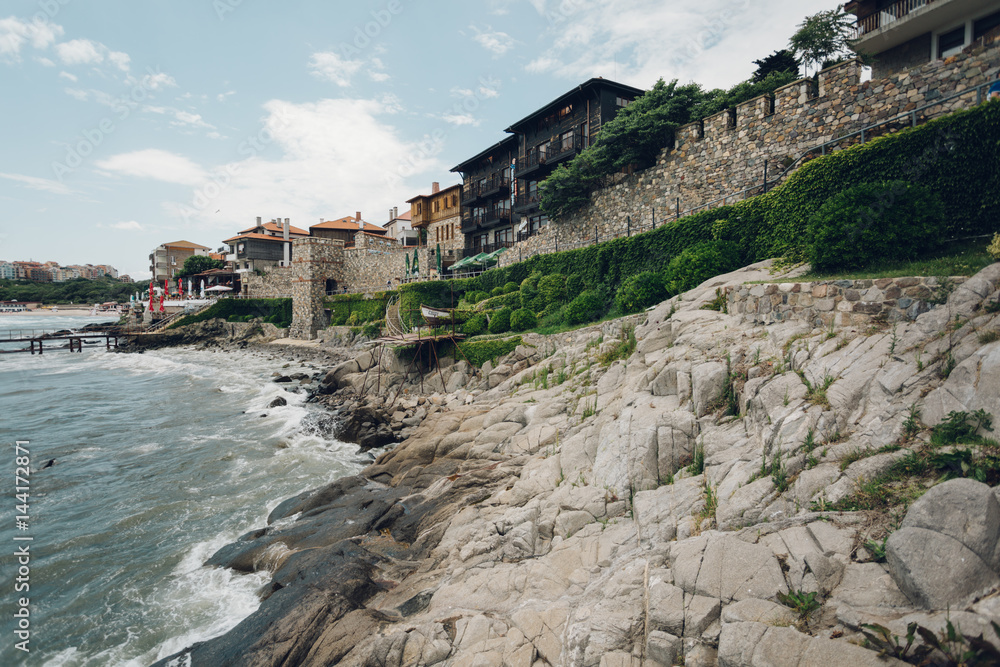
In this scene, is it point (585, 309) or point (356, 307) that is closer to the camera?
point (585, 309)

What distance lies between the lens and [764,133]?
20266mm

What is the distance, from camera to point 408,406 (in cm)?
2198

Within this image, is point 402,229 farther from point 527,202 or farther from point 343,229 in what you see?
point 527,202

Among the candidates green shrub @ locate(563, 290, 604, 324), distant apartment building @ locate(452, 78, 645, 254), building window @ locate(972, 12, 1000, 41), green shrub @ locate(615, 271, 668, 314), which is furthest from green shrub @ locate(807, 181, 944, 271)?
distant apartment building @ locate(452, 78, 645, 254)

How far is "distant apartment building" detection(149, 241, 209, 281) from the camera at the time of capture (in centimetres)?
9950

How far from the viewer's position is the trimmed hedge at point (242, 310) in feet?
182

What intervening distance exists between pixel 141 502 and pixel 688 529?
16.2 m

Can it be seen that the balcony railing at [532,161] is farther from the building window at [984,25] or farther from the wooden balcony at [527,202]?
the building window at [984,25]

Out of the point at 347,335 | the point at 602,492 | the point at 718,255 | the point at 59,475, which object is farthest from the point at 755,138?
the point at 347,335

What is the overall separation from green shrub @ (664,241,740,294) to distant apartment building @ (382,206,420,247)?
159 feet

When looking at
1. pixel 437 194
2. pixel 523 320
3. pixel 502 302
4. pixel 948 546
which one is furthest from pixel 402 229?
pixel 948 546

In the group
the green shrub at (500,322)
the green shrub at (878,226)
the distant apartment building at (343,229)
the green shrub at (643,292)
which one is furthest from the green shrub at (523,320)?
the distant apartment building at (343,229)

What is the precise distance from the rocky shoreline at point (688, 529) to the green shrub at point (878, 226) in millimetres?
Result: 2518

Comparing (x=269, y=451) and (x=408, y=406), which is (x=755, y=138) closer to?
(x=408, y=406)
